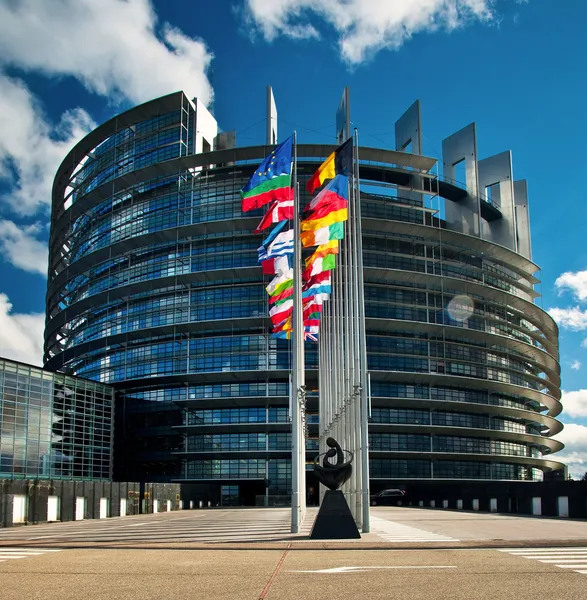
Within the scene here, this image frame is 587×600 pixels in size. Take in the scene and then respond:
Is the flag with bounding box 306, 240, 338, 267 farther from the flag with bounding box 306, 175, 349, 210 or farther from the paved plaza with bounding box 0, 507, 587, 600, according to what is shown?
the paved plaza with bounding box 0, 507, 587, 600

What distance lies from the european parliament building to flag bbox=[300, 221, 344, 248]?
55146mm

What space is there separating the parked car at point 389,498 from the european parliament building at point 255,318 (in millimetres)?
7620

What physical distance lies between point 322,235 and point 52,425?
46018 mm

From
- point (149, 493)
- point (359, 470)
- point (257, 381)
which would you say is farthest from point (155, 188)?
point (359, 470)

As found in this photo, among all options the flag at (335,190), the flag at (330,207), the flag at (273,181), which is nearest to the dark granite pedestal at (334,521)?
the flag at (330,207)

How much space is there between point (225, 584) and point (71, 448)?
6373 cm

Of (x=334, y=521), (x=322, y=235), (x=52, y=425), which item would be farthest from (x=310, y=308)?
(x=52, y=425)

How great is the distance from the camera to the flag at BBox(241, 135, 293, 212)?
101 ft

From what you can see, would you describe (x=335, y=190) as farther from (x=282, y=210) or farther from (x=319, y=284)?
(x=319, y=284)

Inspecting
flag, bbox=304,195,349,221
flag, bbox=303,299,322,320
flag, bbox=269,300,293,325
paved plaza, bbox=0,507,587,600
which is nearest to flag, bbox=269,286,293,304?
flag, bbox=269,300,293,325

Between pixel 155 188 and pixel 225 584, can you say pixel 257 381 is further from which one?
pixel 225 584

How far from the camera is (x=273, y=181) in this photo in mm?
31031

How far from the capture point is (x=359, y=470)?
2877 cm

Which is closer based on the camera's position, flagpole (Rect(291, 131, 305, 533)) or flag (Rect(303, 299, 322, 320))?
flagpole (Rect(291, 131, 305, 533))
